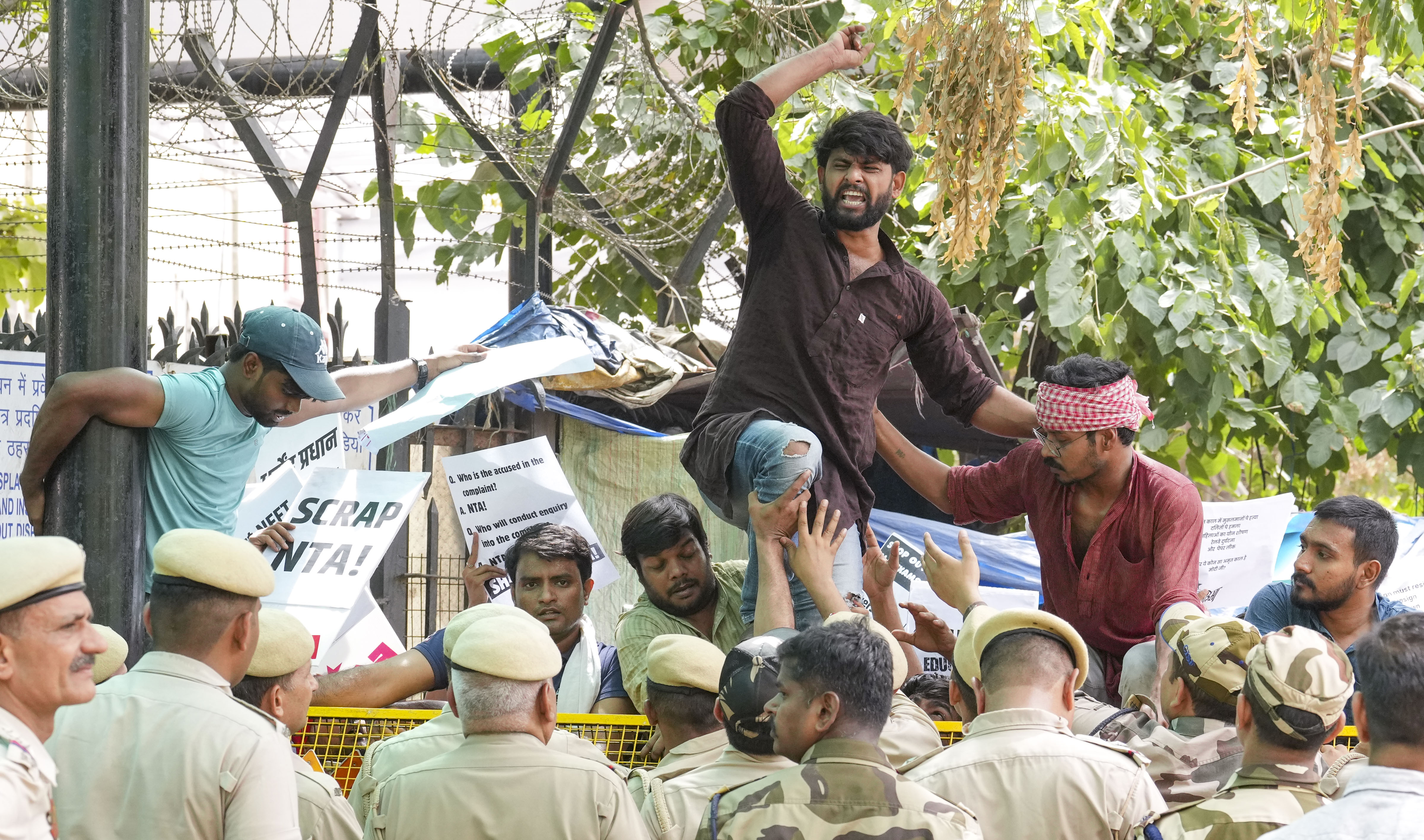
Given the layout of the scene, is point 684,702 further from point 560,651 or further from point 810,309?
point 810,309

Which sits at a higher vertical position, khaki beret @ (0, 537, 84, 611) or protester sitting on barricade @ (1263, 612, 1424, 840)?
khaki beret @ (0, 537, 84, 611)

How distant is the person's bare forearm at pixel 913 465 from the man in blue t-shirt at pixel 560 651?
109 centimetres

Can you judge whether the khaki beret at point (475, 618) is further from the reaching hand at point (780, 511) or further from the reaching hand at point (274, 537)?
the reaching hand at point (274, 537)

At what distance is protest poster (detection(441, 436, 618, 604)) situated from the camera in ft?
20.6

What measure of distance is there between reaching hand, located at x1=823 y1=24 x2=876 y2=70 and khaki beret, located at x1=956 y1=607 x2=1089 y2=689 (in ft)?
5.71

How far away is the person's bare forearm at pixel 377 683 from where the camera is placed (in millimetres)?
4723

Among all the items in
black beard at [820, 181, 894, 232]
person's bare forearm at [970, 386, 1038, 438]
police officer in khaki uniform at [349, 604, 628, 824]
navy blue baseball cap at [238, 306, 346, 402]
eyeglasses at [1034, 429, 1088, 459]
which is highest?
black beard at [820, 181, 894, 232]

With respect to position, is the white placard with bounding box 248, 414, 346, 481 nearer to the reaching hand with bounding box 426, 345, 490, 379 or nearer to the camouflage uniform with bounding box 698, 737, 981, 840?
the reaching hand with bounding box 426, 345, 490, 379

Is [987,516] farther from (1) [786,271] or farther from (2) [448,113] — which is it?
(2) [448,113]

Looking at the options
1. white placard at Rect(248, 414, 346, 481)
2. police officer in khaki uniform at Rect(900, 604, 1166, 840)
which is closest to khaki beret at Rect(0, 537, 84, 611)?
police officer in khaki uniform at Rect(900, 604, 1166, 840)

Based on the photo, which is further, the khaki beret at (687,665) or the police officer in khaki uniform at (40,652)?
the khaki beret at (687,665)

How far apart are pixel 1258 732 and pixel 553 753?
58.9 inches

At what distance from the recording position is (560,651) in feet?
15.9

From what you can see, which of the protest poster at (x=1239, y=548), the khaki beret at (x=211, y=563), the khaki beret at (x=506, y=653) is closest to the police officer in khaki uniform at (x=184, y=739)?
the khaki beret at (x=211, y=563)
